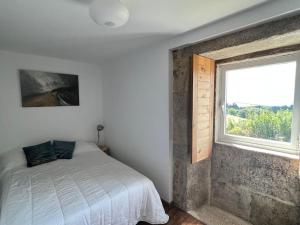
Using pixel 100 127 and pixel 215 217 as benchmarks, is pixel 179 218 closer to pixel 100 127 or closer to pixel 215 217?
pixel 215 217

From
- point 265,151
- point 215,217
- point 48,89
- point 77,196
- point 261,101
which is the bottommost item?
point 215,217

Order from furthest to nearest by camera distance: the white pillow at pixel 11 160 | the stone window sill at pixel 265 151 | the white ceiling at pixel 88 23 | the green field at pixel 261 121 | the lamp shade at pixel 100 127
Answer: the lamp shade at pixel 100 127
the white pillow at pixel 11 160
the green field at pixel 261 121
the stone window sill at pixel 265 151
the white ceiling at pixel 88 23

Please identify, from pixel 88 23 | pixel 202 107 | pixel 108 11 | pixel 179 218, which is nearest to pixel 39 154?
pixel 88 23

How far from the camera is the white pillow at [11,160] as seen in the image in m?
2.11

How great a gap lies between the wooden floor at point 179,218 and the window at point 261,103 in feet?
3.37

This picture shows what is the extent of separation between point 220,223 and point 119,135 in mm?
1954

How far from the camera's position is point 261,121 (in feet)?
6.21

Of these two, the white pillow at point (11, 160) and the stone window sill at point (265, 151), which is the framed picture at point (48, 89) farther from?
the stone window sill at point (265, 151)

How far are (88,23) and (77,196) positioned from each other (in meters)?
1.63

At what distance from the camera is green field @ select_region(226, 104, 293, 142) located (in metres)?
1.72

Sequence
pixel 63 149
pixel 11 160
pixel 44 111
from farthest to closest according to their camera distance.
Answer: pixel 44 111, pixel 63 149, pixel 11 160

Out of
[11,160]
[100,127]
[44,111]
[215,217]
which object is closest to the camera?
[215,217]

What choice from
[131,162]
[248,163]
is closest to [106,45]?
[131,162]

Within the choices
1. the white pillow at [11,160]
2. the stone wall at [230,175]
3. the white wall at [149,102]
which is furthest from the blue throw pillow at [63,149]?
the stone wall at [230,175]
